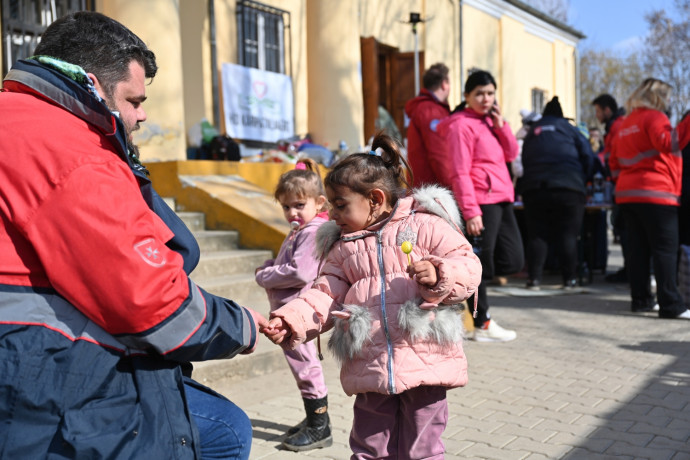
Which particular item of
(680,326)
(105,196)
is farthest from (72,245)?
(680,326)

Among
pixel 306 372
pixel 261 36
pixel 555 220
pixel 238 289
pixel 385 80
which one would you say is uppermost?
pixel 261 36

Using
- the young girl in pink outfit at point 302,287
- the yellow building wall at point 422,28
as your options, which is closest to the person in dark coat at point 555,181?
the young girl in pink outfit at point 302,287

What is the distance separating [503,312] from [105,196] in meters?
6.99

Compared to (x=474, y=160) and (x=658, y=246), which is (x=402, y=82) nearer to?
(x=658, y=246)

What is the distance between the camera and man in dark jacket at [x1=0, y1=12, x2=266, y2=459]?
73.2 inches

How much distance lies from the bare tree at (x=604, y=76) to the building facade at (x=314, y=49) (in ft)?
89.5

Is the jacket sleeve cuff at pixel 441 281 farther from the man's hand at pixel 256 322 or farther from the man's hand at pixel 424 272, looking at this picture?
the man's hand at pixel 256 322

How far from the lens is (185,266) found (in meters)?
2.24

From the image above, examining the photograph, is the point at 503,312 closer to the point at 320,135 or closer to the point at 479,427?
the point at 479,427

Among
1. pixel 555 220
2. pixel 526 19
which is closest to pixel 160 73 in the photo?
pixel 555 220

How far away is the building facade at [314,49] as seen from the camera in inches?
366

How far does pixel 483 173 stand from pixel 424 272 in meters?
3.88

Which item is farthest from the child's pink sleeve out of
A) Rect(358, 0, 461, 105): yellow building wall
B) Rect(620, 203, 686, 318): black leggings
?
Rect(358, 0, 461, 105): yellow building wall

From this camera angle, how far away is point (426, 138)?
673 centimetres
